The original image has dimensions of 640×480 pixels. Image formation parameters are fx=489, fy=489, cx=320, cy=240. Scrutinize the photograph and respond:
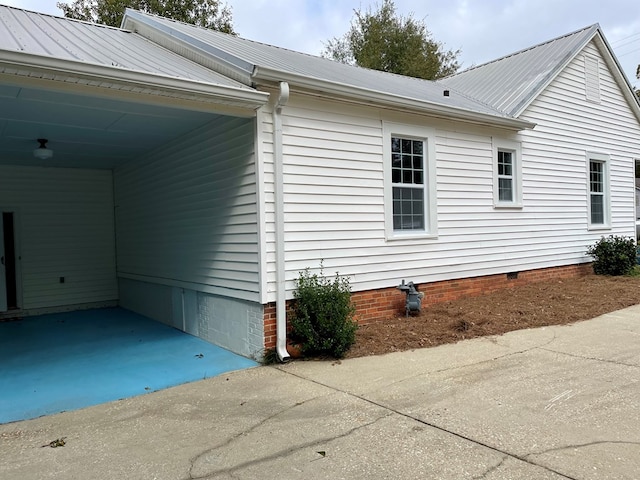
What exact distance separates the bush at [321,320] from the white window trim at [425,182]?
5.74ft

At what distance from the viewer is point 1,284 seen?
9.52 metres

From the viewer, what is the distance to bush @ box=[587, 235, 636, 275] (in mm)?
10664

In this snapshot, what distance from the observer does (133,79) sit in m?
4.84

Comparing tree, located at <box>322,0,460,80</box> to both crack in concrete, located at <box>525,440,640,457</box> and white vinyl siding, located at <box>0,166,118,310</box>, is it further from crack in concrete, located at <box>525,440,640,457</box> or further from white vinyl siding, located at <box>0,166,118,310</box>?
crack in concrete, located at <box>525,440,640,457</box>

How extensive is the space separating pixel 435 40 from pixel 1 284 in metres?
29.2

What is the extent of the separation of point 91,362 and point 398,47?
28590 millimetres

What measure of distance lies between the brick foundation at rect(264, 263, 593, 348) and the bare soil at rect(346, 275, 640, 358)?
126 millimetres

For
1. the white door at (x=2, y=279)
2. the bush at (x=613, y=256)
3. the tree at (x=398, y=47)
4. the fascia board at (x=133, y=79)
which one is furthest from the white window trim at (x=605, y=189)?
the tree at (x=398, y=47)

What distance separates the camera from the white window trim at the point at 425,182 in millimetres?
7328

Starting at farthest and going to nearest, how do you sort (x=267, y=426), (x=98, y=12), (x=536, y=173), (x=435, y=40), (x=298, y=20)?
(x=298, y=20) < (x=435, y=40) < (x=98, y=12) < (x=536, y=173) < (x=267, y=426)

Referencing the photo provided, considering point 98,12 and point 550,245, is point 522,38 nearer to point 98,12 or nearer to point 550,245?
point 98,12

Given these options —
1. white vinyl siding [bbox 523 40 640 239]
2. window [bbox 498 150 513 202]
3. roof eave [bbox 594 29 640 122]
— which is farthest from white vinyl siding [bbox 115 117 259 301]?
roof eave [bbox 594 29 640 122]

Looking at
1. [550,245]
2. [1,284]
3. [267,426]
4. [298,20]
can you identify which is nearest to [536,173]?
[550,245]

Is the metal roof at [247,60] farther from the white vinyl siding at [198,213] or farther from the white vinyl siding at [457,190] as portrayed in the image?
the white vinyl siding at [198,213]
